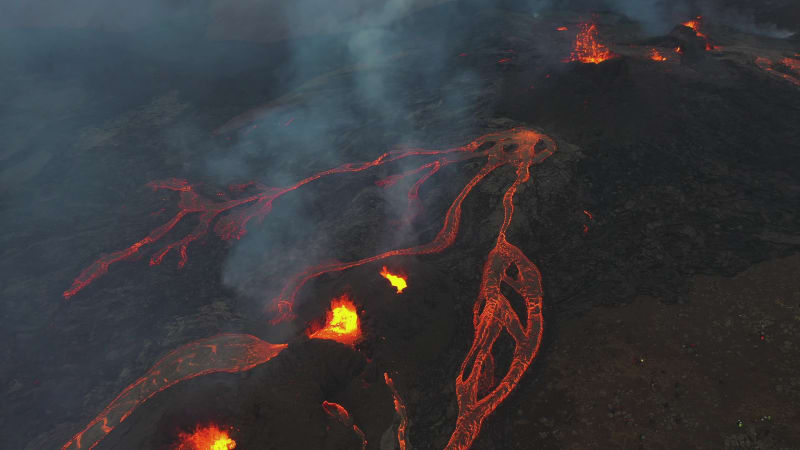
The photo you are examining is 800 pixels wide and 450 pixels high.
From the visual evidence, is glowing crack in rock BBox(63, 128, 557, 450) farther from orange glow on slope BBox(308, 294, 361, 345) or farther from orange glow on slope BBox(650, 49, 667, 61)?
orange glow on slope BBox(650, 49, 667, 61)

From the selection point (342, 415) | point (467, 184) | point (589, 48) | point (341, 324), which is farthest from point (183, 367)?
point (589, 48)

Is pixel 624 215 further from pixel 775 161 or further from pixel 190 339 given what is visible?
pixel 190 339

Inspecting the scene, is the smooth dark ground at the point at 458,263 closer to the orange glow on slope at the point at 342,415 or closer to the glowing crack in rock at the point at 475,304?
the orange glow on slope at the point at 342,415

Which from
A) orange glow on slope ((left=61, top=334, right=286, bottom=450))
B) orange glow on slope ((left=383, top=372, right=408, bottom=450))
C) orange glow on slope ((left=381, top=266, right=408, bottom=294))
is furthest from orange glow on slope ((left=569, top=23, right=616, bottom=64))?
orange glow on slope ((left=61, top=334, right=286, bottom=450))

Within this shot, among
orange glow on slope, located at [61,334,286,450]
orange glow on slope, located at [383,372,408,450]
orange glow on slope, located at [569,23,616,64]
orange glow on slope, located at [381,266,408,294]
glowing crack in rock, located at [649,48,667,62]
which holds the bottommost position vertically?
orange glow on slope, located at [61,334,286,450]

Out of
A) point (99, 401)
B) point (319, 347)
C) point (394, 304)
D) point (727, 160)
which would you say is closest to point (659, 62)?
point (727, 160)

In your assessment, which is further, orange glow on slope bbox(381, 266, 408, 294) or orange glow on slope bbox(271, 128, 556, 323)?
orange glow on slope bbox(271, 128, 556, 323)

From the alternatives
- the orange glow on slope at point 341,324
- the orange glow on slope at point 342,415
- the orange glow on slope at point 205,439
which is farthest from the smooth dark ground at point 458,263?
the orange glow on slope at point 341,324

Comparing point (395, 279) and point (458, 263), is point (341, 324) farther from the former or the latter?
point (458, 263)
